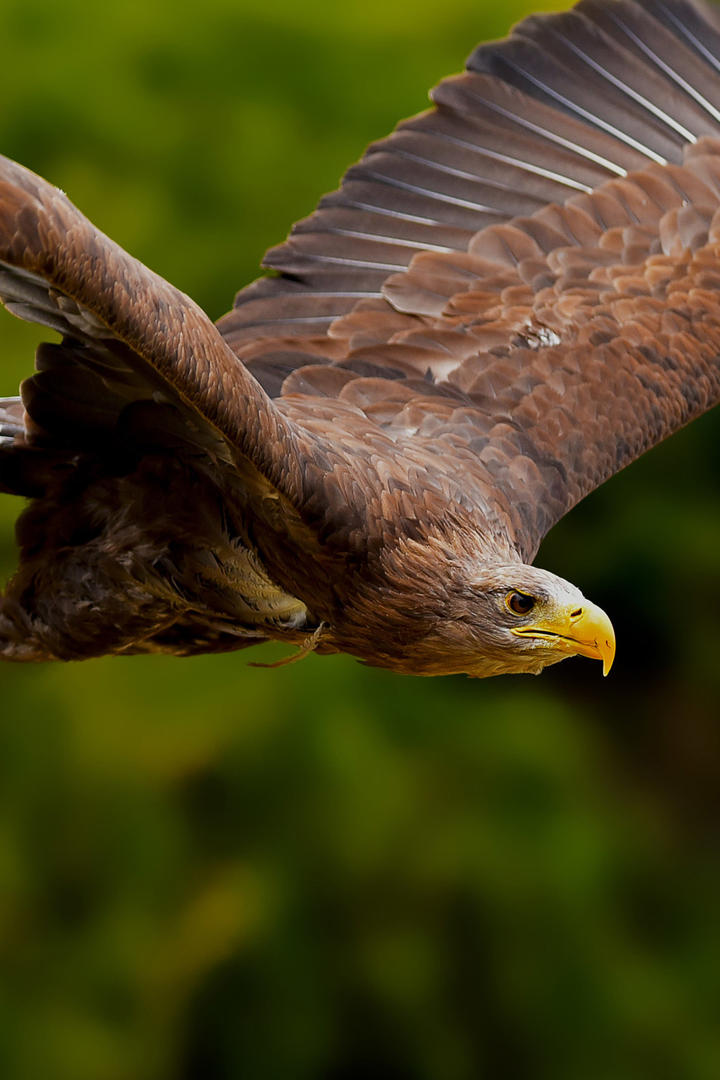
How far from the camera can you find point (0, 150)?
760 cm

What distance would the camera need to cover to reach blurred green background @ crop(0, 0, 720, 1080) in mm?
7695

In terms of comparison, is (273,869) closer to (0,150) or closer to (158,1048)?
(158,1048)

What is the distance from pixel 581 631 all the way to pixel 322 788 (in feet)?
14.5

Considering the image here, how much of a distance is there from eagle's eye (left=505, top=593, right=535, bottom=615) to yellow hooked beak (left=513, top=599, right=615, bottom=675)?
0.13 feet

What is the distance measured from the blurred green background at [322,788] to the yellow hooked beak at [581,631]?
416 centimetres

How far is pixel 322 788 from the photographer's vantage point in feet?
26.0

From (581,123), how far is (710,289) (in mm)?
717

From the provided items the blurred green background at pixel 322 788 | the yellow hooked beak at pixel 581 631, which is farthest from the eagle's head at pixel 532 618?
the blurred green background at pixel 322 788

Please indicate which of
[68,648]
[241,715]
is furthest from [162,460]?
[241,715]

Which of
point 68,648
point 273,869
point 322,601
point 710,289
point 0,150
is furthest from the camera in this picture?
point 273,869

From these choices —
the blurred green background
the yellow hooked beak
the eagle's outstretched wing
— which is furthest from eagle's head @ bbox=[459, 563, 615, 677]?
the blurred green background

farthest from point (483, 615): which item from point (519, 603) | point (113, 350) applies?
point (113, 350)

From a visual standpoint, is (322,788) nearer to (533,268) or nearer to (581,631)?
(533,268)

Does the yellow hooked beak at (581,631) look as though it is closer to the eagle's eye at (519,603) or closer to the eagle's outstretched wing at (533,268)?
the eagle's eye at (519,603)
